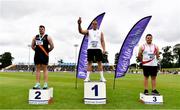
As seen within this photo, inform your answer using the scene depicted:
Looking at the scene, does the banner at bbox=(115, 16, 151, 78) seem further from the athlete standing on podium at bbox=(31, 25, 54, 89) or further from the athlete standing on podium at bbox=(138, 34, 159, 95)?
the athlete standing on podium at bbox=(31, 25, 54, 89)

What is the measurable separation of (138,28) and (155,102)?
5032 mm

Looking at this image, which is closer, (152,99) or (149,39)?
(152,99)

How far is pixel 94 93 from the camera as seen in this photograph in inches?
410

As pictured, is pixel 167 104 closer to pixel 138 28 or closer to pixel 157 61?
pixel 157 61

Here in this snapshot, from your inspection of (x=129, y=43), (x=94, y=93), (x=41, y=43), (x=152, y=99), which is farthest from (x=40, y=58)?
(x=129, y=43)

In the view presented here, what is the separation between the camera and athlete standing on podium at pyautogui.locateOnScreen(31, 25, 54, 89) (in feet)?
35.1

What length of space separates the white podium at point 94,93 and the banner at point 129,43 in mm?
5038

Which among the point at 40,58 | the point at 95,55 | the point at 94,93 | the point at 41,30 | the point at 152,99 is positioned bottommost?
the point at 152,99

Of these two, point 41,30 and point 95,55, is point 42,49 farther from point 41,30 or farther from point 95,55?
point 95,55

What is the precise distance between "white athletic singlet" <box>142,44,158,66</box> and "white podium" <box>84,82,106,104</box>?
1.73 m

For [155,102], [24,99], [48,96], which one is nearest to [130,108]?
[155,102]

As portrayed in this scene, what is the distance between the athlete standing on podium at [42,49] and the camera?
422 inches

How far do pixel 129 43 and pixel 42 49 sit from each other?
5486mm

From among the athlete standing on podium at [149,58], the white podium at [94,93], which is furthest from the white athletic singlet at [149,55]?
the white podium at [94,93]
